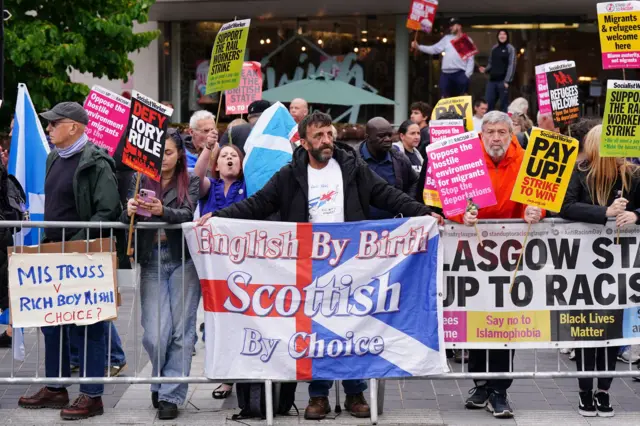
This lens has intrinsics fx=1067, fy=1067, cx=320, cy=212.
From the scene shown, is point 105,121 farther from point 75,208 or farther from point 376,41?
point 376,41

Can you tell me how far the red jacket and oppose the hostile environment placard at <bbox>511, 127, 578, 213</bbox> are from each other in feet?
1.36

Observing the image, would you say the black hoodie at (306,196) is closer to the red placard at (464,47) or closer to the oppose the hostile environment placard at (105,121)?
the oppose the hostile environment placard at (105,121)

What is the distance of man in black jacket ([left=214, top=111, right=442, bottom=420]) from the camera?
7473mm

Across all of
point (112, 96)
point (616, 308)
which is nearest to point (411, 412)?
point (616, 308)

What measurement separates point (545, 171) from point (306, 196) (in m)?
1.66

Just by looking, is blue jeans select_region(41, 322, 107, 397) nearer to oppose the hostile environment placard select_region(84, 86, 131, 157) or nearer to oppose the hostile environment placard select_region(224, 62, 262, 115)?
oppose the hostile environment placard select_region(84, 86, 131, 157)

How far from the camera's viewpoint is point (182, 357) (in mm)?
7652

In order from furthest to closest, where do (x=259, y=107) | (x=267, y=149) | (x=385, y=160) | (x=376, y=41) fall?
1. (x=376, y=41)
2. (x=259, y=107)
3. (x=385, y=160)
4. (x=267, y=149)

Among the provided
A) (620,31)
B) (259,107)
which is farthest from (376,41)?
(620,31)

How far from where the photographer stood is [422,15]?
62.0 ft

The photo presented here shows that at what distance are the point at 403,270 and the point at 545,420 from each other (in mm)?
1484

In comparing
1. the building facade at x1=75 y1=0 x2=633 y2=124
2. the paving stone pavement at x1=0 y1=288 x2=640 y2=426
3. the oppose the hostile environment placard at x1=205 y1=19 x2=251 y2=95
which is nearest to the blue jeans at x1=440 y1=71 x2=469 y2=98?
the building facade at x1=75 y1=0 x2=633 y2=124

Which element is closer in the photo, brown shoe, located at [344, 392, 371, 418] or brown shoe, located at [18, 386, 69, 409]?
brown shoe, located at [344, 392, 371, 418]

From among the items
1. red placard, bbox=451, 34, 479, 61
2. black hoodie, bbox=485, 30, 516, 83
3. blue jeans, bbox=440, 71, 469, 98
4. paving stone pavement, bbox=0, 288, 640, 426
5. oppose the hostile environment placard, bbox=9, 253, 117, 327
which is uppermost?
red placard, bbox=451, 34, 479, 61
